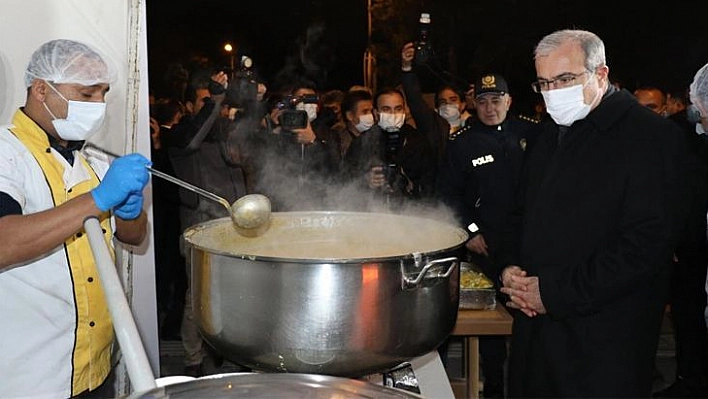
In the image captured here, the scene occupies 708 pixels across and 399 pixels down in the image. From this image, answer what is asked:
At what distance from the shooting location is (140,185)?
163 centimetres

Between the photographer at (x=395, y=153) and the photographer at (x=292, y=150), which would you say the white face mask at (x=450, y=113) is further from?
the photographer at (x=292, y=150)

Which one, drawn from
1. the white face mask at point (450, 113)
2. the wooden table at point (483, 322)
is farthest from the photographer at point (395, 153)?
the wooden table at point (483, 322)

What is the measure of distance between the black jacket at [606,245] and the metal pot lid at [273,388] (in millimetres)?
1258

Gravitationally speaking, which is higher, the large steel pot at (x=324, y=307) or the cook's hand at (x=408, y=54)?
the cook's hand at (x=408, y=54)

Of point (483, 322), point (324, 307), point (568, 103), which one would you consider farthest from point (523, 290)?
point (324, 307)

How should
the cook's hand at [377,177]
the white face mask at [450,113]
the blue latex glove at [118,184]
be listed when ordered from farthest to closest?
the white face mask at [450,113] → the cook's hand at [377,177] → the blue latex glove at [118,184]

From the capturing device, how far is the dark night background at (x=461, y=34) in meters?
7.36

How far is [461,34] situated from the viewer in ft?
25.2

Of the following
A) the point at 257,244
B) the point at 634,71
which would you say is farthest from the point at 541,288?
the point at 634,71

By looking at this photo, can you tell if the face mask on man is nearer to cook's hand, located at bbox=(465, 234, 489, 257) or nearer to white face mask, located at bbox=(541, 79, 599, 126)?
white face mask, located at bbox=(541, 79, 599, 126)

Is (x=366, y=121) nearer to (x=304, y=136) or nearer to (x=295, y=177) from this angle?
(x=304, y=136)

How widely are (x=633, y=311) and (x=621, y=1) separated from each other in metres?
7.16

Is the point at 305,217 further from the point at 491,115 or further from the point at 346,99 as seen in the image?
the point at 346,99

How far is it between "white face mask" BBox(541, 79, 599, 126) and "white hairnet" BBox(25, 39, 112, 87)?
1.32m
